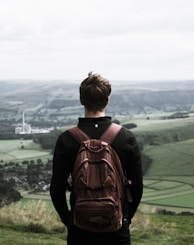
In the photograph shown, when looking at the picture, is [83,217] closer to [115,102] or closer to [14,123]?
[14,123]

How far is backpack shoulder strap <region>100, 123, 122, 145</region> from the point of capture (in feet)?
12.7

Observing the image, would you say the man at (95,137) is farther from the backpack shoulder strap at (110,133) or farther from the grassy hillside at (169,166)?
the grassy hillside at (169,166)

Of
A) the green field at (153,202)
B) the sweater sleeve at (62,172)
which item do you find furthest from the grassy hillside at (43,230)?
the sweater sleeve at (62,172)

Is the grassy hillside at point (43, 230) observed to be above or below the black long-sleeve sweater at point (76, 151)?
below

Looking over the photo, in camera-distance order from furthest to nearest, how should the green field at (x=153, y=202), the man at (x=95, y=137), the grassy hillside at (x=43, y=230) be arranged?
the green field at (x=153, y=202) < the grassy hillside at (x=43, y=230) < the man at (x=95, y=137)

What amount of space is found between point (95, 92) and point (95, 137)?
1.16 ft

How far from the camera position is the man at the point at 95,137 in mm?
3873

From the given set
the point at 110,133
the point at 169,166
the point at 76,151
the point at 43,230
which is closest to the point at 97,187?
the point at 76,151

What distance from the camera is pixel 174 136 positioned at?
98.6 metres

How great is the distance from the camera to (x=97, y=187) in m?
3.75

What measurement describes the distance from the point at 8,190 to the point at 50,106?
444ft

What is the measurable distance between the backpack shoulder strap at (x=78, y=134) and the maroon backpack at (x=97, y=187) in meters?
0.05

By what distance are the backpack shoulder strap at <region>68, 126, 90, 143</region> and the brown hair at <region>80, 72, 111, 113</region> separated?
0.65ft

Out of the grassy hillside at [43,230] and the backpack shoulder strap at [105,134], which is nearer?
the backpack shoulder strap at [105,134]
